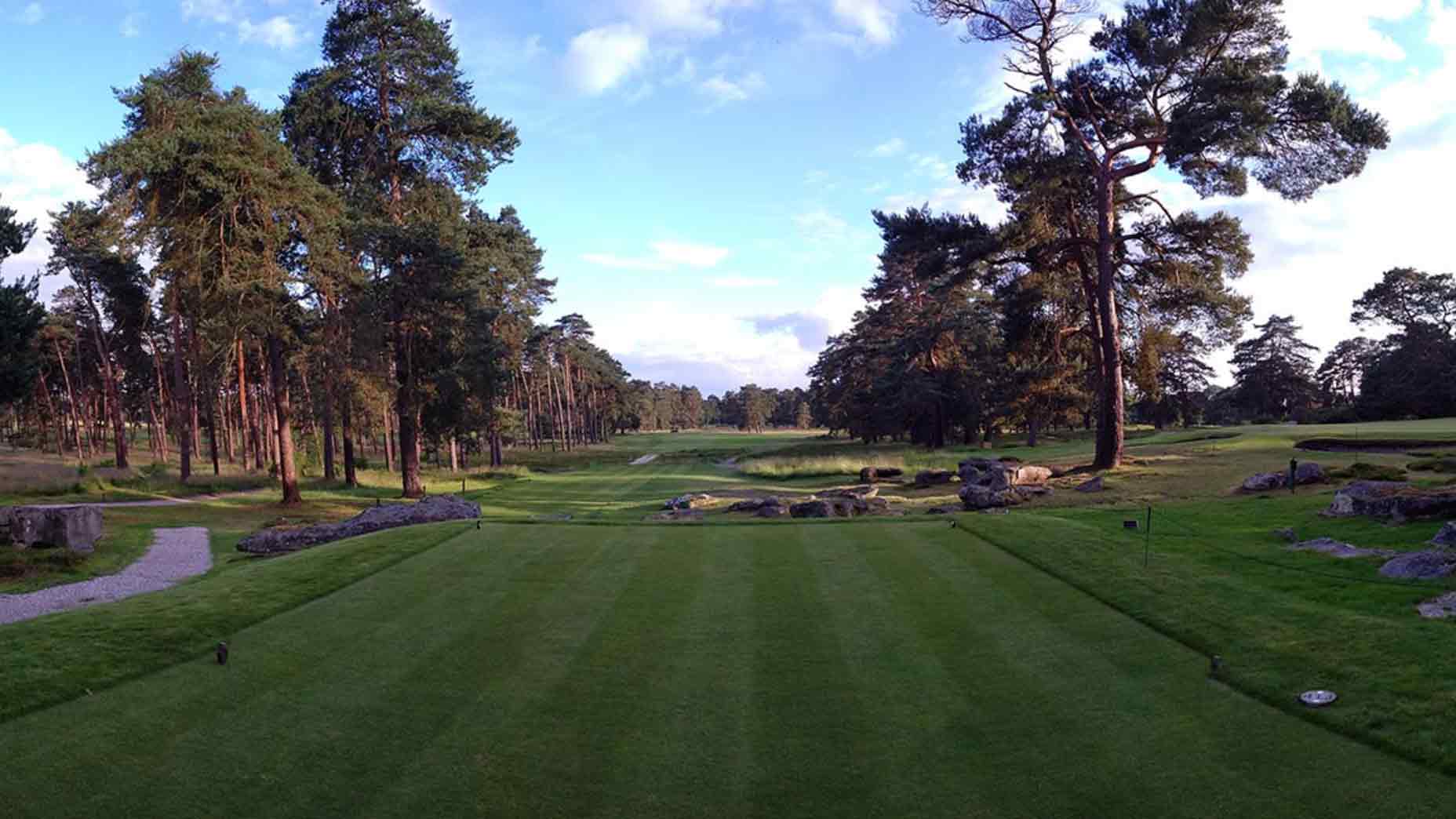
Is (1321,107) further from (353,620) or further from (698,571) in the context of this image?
(353,620)

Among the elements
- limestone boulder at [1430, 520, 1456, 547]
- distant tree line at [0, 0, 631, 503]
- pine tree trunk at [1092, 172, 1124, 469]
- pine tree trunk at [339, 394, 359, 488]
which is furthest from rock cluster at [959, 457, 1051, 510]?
pine tree trunk at [339, 394, 359, 488]

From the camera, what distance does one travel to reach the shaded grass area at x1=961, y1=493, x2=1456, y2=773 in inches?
206

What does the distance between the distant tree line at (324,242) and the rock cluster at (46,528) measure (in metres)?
9.99

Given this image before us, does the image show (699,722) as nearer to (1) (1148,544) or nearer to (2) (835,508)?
(1) (1148,544)

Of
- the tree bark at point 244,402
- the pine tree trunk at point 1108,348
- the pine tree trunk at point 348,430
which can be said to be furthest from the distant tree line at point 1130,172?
the tree bark at point 244,402

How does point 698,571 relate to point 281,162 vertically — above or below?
below

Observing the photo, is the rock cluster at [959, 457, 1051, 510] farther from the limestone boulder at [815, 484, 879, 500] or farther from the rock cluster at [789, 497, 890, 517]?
the limestone boulder at [815, 484, 879, 500]

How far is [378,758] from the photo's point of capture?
505cm

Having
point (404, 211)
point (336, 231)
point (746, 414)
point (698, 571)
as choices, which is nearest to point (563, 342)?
point (404, 211)

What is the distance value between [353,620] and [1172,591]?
898 cm

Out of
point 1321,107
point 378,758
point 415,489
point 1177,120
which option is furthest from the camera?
point 415,489

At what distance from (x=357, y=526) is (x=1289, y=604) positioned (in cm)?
1610

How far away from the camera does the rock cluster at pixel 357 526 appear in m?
15.7

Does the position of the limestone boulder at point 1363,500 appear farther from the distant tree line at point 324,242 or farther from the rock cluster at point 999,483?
the distant tree line at point 324,242
